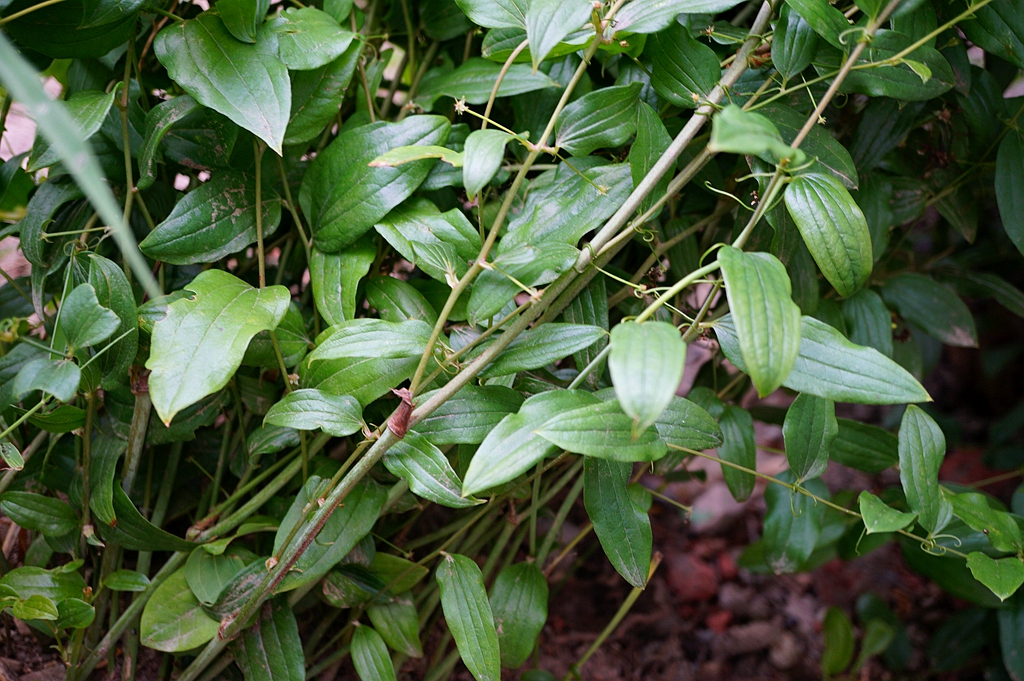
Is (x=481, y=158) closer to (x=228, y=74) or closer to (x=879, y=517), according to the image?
(x=228, y=74)

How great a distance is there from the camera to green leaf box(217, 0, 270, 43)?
64 cm

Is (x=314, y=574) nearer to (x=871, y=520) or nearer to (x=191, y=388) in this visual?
(x=191, y=388)

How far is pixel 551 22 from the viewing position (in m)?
0.53

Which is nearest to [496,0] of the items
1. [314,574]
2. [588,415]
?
[588,415]

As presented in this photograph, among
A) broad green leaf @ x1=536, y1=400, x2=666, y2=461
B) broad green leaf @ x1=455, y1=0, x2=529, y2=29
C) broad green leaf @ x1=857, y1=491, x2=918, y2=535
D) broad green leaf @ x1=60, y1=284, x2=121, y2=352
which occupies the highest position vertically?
broad green leaf @ x1=455, y1=0, x2=529, y2=29

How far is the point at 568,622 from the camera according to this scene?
1.13 m

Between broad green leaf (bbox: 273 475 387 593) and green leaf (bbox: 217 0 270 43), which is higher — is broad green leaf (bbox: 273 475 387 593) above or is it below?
below

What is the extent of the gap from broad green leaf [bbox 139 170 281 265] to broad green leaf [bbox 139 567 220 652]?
0.33 m

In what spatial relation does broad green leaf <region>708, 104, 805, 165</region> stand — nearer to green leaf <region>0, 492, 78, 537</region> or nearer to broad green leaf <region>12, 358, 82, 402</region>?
broad green leaf <region>12, 358, 82, 402</region>

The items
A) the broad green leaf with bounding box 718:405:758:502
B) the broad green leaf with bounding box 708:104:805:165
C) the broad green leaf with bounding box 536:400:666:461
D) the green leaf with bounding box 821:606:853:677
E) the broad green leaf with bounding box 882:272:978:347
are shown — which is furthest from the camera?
the green leaf with bounding box 821:606:853:677

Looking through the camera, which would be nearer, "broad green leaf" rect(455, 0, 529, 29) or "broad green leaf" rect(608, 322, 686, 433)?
"broad green leaf" rect(608, 322, 686, 433)

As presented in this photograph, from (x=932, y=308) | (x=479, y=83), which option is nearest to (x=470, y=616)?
(x=479, y=83)

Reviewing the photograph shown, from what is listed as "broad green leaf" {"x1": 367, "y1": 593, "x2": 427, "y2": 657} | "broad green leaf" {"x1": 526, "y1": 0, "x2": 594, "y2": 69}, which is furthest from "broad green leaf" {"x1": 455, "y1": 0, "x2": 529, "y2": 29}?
"broad green leaf" {"x1": 367, "y1": 593, "x2": 427, "y2": 657}

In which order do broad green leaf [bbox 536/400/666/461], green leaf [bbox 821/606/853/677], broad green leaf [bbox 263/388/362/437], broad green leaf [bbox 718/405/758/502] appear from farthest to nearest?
1. green leaf [bbox 821/606/853/677]
2. broad green leaf [bbox 718/405/758/502]
3. broad green leaf [bbox 263/388/362/437]
4. broad green leaf [bbox 536/400/666/461]
